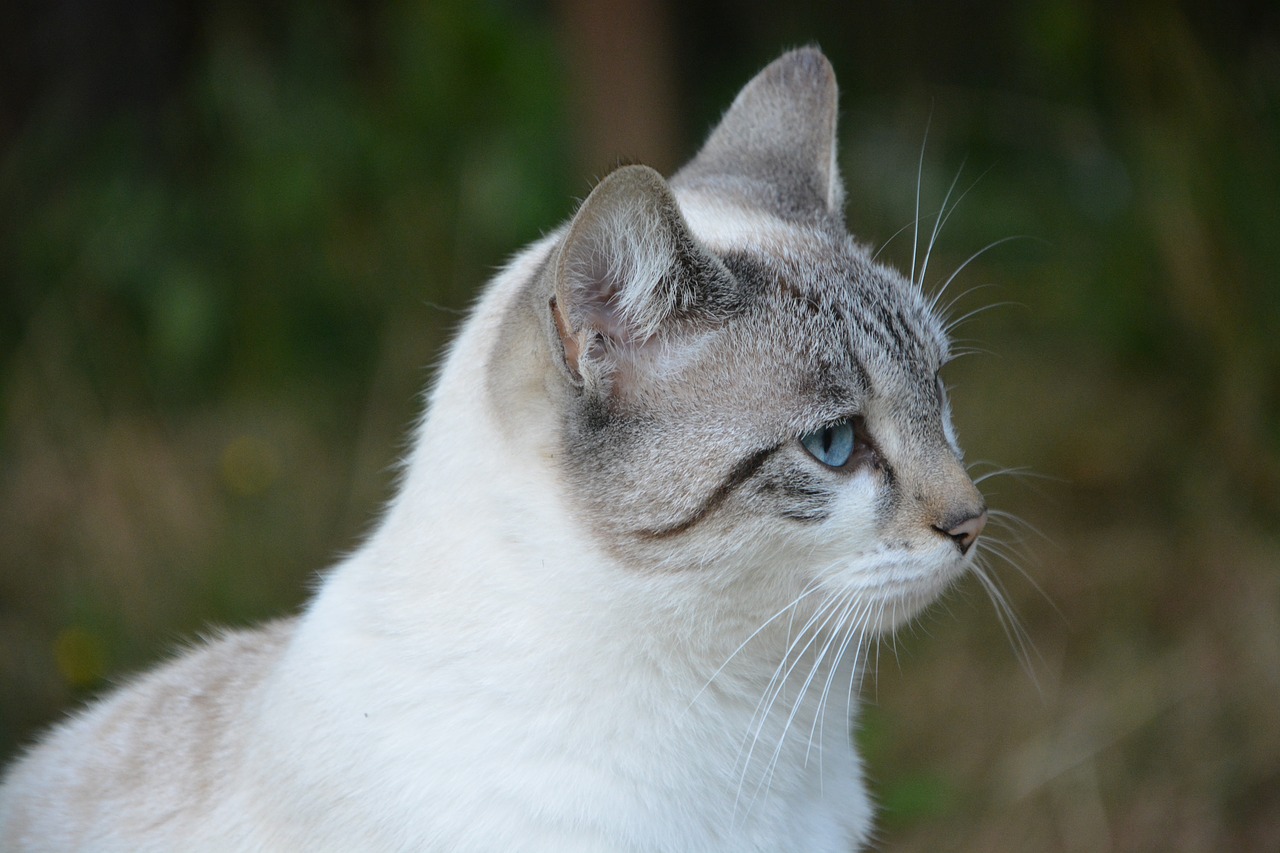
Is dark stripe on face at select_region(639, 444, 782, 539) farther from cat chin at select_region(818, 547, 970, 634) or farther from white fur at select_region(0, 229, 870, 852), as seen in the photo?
cat chin at select_region(818, 547, 970, 634)

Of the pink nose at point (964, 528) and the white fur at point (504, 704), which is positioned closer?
the white fur at point (504, 704)

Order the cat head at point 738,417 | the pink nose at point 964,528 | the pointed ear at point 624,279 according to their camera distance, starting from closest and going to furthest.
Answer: the pointed ear at point 624,279 < the cat head at point 738,417 < the pink nose at point 964,528

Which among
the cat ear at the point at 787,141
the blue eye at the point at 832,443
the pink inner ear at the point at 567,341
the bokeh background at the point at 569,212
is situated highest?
the cat ear at the point at 787,141

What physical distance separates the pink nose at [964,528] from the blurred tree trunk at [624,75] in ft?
9.34

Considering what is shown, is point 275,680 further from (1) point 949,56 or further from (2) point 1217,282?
(1) point 949,56

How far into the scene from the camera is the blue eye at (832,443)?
92.6 inches

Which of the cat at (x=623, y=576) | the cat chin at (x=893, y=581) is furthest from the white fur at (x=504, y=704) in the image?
the cat chin at (x=893, y=581)

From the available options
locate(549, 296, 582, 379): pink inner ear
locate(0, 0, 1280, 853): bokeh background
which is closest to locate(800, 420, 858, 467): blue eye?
locate(549, 296, 582, 379): pink inner ear

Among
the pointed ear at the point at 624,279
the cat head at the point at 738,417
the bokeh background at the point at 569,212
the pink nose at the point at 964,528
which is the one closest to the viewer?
the pointed ear at the point at 624,279

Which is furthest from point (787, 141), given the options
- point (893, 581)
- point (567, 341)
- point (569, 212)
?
point (569, 212)

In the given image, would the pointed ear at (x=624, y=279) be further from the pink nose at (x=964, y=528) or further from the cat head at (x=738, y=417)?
the pink nose at (x=964, y=528)

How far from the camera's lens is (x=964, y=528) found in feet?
7.86

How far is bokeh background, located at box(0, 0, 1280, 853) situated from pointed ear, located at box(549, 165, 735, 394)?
209cm

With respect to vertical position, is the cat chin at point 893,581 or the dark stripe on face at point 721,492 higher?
the dark stripe on face at point 721,492
